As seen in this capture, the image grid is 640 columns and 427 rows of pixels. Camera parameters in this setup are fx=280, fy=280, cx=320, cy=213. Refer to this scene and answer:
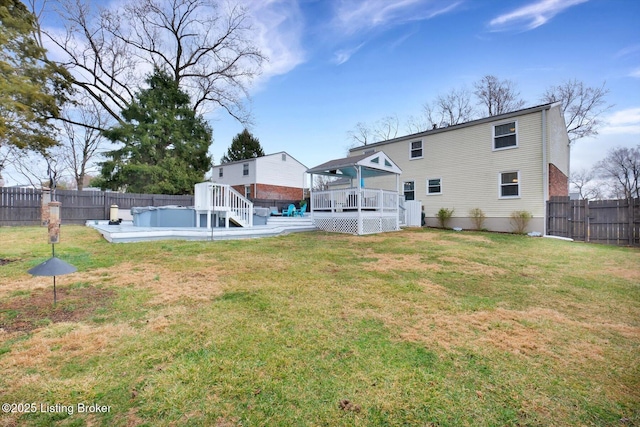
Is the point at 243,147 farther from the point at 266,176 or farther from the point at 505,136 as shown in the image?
the point at 505,136

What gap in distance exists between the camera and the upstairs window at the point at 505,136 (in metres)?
13.8

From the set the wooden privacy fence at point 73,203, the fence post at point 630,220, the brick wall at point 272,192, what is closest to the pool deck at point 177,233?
the wooden privacy fence at point 73,203

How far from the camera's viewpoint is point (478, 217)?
47.9 feet

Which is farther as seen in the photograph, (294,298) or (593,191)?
(593,191)

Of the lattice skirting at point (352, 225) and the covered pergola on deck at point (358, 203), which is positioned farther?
the lattice skirting at point (352, 225)

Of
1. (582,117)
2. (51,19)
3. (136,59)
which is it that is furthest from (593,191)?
(51,19)

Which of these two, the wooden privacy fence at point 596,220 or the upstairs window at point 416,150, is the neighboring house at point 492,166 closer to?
the upstairs window at point 416,150

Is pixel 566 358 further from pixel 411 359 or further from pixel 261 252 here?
pixel 261 252

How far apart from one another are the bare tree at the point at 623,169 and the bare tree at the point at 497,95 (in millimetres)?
15550

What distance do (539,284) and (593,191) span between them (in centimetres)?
4302

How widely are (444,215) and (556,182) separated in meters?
5.47

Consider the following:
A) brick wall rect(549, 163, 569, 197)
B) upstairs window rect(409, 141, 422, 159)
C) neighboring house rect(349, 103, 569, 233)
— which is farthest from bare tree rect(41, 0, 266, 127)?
brick wall rect(549, 163, 569, 197)

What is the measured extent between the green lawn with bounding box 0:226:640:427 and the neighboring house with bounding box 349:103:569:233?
9.24 metres

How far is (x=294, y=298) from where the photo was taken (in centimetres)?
378
